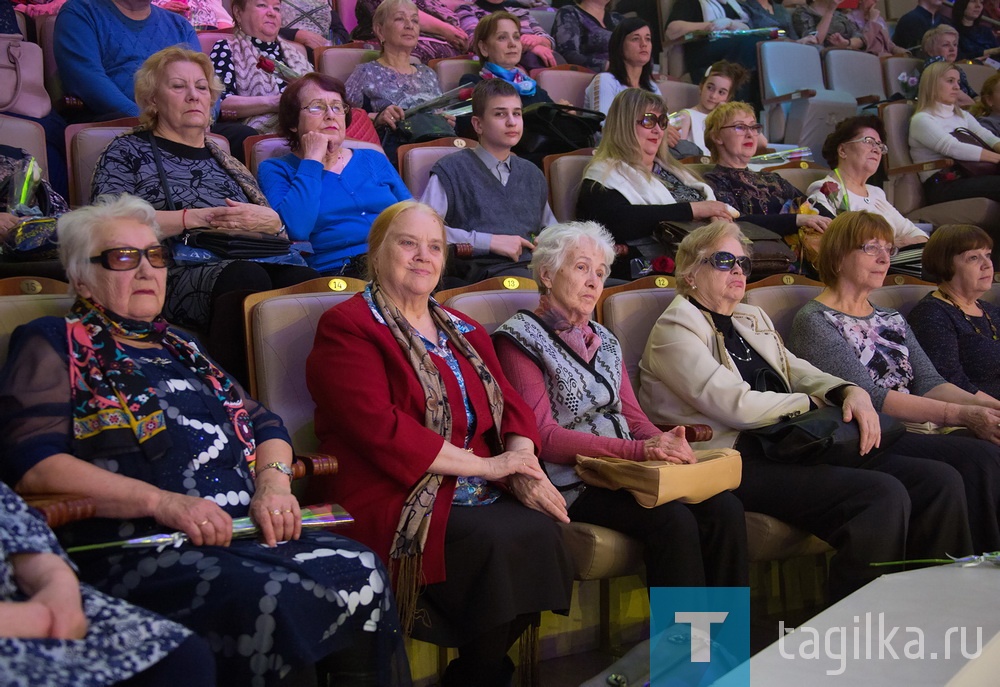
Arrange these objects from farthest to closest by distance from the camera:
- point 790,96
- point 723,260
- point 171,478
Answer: point 790,96
point 723,260
point 171,478

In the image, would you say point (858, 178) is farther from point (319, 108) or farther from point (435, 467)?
point (435, 467)

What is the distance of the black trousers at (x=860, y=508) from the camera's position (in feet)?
8.04

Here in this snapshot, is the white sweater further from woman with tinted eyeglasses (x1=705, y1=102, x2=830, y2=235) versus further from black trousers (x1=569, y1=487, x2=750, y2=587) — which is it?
black trousers (x1=569, y1=487, x2=750, y2=587)

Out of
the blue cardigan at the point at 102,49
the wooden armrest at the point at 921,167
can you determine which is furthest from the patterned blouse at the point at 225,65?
the wooden armrest at the point at 921,167

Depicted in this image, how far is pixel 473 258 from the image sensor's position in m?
3.22

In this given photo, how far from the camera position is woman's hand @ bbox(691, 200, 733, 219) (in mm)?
3533

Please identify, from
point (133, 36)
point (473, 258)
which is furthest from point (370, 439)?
point (133, 36)

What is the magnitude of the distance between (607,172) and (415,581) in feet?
6.50

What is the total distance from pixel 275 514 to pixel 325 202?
55.5 inches

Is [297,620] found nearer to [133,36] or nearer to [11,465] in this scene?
[11,465]

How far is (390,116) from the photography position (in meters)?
3.80

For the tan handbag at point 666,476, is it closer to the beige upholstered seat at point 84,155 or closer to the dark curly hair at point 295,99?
the dark curly hair at point 295,99

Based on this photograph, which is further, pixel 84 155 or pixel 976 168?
pixel 976 168

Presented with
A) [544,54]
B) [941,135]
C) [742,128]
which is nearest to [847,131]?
[742,128]
